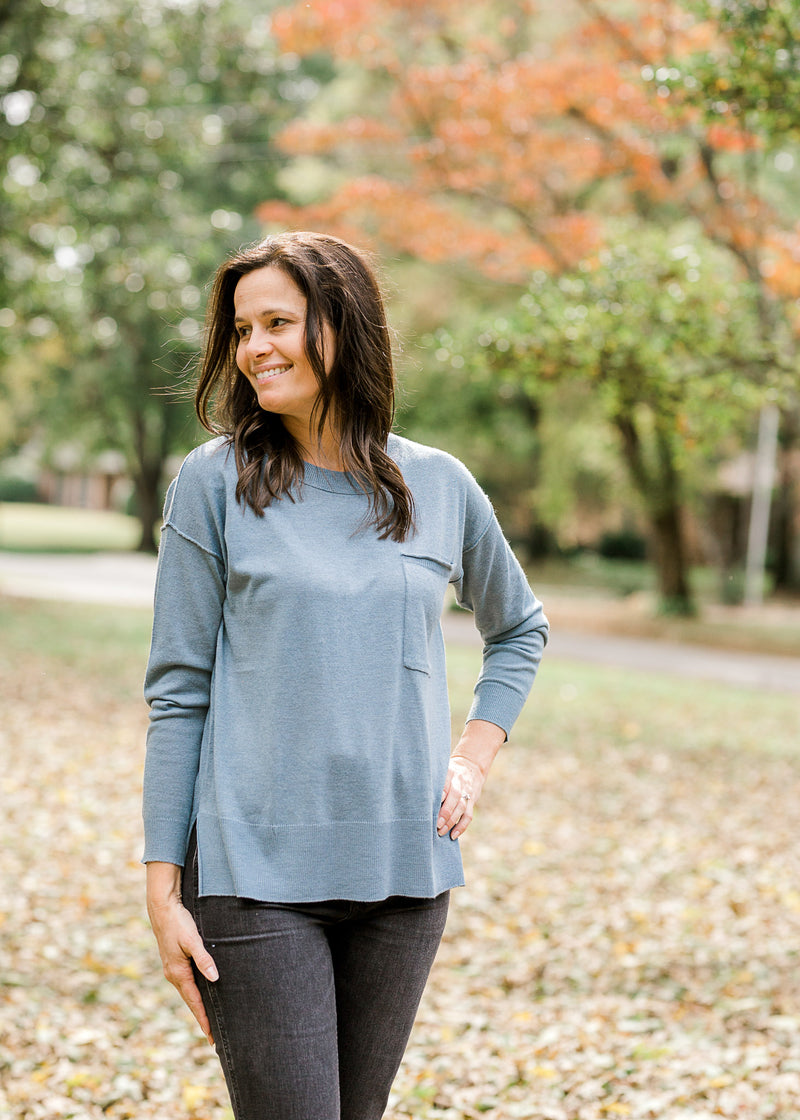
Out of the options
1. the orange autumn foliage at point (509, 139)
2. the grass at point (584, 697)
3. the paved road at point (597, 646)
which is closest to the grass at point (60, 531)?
the paved road at point (597, 646)

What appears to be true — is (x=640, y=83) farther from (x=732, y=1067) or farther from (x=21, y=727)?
(x=21, y=727)

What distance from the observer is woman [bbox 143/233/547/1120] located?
1.74 m

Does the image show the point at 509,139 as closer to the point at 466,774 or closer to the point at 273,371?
the point at 273,371

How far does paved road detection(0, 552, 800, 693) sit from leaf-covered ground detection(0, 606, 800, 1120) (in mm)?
4618

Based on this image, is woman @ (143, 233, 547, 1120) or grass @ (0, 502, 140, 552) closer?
woman @ (143, 233, 547, 1120)

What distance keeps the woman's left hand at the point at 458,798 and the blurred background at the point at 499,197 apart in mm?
775

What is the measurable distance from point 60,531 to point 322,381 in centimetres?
4251

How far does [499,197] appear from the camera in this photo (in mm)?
13477

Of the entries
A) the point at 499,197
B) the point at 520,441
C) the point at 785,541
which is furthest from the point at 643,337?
the point at 785,541

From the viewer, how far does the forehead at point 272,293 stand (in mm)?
1878

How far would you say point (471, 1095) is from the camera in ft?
11.7

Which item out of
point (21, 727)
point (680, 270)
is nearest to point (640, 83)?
point (680, 270)

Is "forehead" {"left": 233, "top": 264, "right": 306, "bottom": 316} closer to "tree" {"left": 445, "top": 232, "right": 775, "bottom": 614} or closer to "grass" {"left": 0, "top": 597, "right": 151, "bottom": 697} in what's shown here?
"tree" {"left": 445, "top": 232, "right": 775, "bottom": 614}

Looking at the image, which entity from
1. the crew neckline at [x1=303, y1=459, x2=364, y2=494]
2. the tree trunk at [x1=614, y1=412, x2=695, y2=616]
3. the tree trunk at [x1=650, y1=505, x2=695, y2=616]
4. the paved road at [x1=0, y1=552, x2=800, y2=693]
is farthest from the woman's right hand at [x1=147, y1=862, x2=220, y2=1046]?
the tree trunk at [x1=650, y1=505, x2=695, y2=616]
